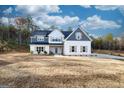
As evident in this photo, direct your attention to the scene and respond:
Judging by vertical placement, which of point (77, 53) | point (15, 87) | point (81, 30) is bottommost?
point (15, 87)

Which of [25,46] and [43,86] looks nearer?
[43,86]

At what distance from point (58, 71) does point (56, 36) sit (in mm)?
701

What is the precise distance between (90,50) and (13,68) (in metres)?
1.48

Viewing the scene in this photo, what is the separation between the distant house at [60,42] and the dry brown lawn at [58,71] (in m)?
0.12

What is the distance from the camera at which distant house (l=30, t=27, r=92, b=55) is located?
6.67 meters

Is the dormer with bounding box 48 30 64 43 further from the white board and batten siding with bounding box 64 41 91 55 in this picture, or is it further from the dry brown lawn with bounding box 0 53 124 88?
the dry brown lawn with bounding box 0 53 124 88

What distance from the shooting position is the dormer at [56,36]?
6652mm

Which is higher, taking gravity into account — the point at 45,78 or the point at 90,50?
the point at 90,50

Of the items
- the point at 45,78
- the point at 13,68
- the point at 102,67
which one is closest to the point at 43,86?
the point at 45,78

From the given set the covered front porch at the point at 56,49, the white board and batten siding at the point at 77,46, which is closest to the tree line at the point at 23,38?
the white board and batten siding at the point at 77,46

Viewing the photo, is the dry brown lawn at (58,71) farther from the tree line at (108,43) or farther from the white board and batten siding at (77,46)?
the tree line at (108,43)

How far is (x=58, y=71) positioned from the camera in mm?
6414

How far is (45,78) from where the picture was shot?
248 inches

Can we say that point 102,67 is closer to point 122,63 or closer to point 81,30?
point 122,63
